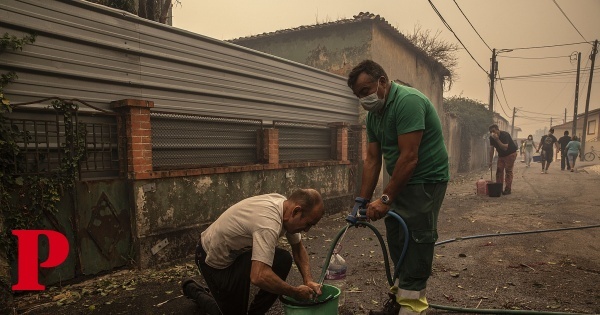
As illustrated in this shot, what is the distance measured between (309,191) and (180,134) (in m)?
3.74

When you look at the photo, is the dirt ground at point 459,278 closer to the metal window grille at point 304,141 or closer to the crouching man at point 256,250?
the crouching man at point 256,250

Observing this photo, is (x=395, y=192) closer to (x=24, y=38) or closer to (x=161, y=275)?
(x=161, y=275)

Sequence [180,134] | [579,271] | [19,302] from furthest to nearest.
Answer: [180,134]
[579,271]
[19,302]

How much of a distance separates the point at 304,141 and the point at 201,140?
3.13m

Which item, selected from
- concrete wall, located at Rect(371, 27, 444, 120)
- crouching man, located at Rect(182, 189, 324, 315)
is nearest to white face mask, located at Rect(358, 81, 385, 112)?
crouching man, located at Rect(182, 189, 324, 315)

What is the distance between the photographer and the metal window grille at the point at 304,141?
310 inches

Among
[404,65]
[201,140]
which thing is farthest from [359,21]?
[201,140]

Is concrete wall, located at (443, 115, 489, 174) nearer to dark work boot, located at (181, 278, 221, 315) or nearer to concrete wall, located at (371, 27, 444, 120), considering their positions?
concrete wall, located at (371, 27, 444, 120)

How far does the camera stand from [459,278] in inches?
→ 165

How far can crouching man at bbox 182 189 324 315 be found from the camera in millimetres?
2324

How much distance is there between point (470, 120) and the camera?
2302cm

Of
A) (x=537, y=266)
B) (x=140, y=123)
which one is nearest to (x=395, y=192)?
(x=537, y=266)

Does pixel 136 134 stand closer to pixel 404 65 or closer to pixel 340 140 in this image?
pixel 340 140

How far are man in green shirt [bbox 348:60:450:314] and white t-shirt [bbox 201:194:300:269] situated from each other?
0.75 meters
